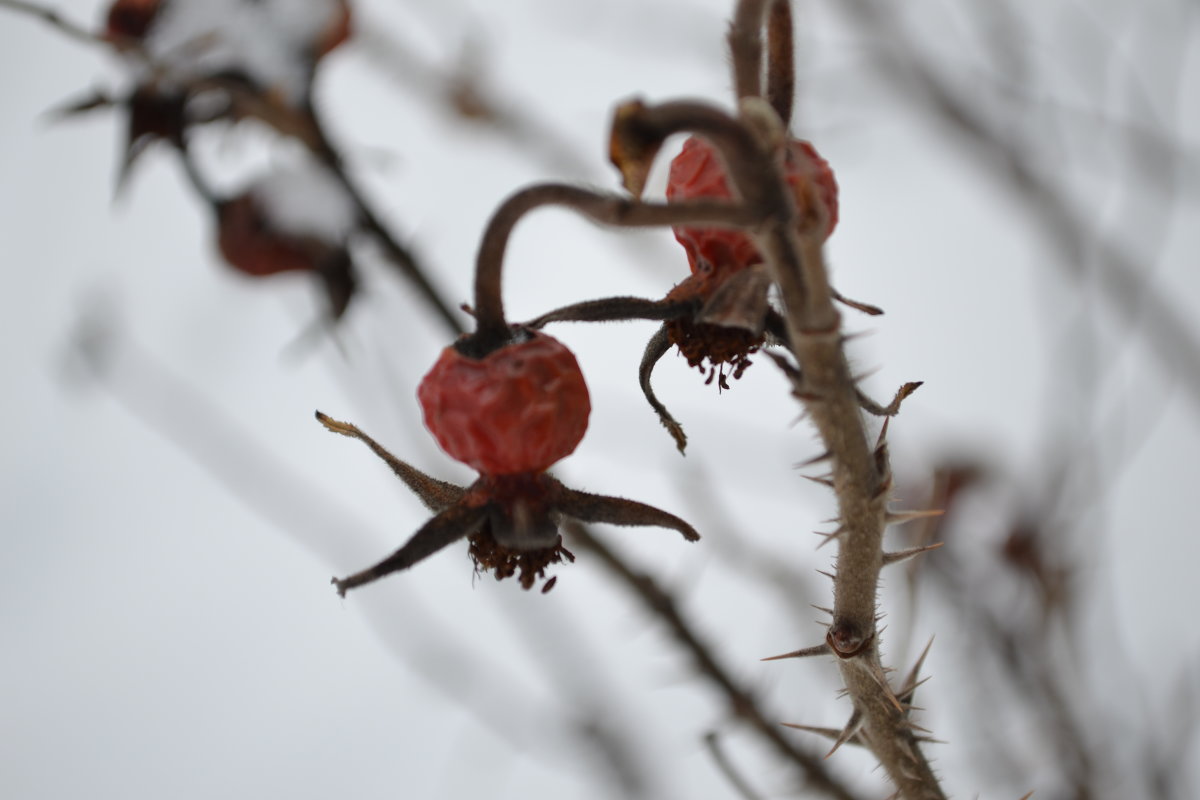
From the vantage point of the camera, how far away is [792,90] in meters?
0.45

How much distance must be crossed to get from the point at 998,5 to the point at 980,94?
37 centimetres

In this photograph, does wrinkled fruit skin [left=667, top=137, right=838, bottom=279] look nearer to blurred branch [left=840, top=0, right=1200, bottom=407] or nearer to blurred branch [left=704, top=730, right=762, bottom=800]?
blurred branch [left=704, top=730, right=762, bottom=800]

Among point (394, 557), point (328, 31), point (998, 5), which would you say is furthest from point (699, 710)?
point (394, 557)

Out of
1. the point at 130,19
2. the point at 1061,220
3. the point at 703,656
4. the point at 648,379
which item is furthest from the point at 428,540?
the point at 1061,220

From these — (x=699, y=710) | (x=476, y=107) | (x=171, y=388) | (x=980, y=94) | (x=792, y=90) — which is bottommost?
(x=792, y=90)

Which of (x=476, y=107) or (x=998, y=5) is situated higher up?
(x=998, y=5)

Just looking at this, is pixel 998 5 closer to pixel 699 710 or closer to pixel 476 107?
pixel 476 107

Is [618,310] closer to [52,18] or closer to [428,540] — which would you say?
[428,540]

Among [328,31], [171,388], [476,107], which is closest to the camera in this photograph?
[328,31]

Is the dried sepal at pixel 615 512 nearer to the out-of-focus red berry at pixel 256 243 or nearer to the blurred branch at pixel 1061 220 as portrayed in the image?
the out-of-focus red berry at pixel 256 243

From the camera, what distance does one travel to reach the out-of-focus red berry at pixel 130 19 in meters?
0.90

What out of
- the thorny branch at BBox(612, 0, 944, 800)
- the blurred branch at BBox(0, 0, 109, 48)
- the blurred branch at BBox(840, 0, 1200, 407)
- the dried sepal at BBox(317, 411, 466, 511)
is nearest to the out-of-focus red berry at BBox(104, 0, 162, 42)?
the blurred branch at BBox(0, 0, 109, 48)

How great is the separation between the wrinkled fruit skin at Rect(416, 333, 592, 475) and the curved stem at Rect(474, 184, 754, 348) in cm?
2

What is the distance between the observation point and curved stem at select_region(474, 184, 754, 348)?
13.1 inches
